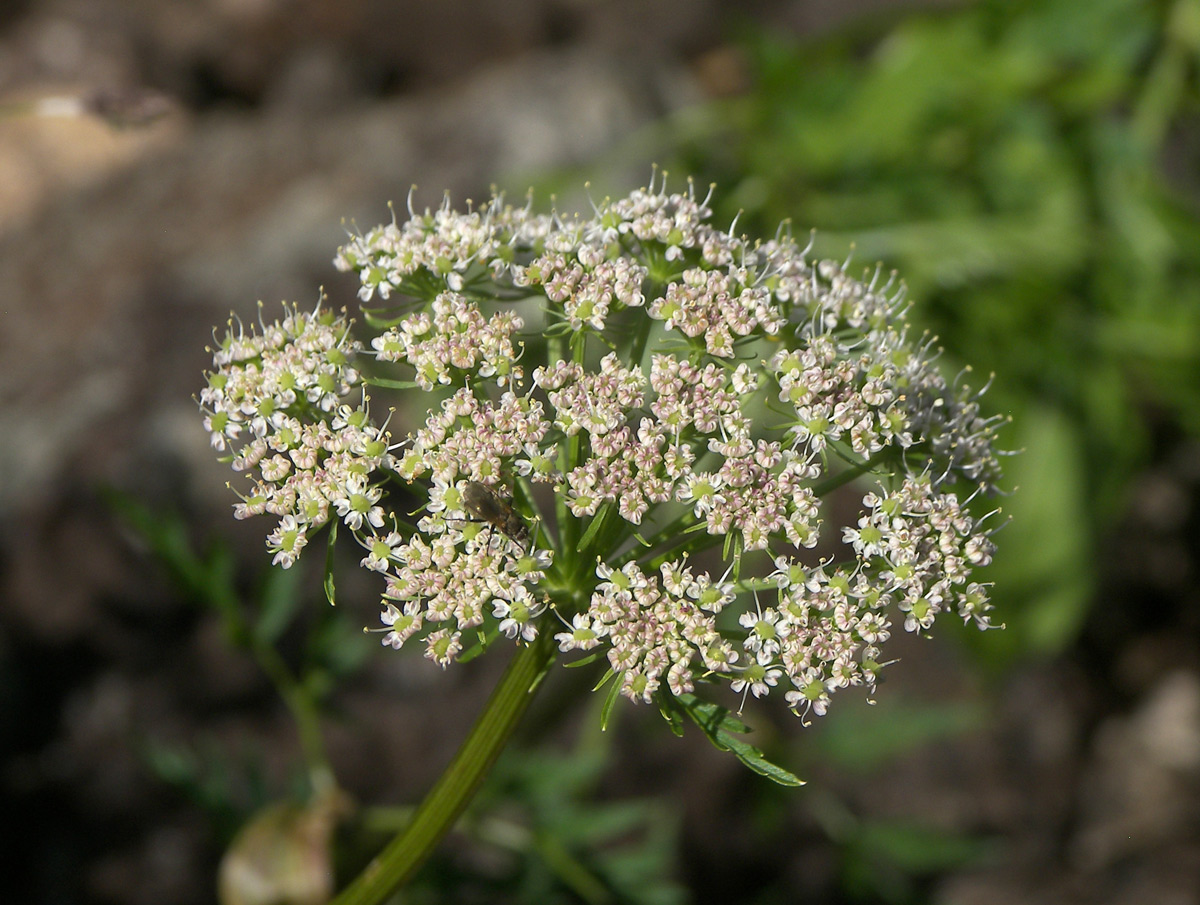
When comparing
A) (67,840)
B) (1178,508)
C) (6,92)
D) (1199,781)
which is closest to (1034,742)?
(1199,781)

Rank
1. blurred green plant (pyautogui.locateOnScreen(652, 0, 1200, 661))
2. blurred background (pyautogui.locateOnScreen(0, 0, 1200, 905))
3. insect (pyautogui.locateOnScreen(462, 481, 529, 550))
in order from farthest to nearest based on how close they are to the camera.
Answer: blurred green plant (pyautogui.locateOnScreen(652, 0, 1200, 661)) < blurred background (pyautogui.locateOnScreen(0, 0, 1200, 905)) < insect (pyautogui.locateOnScreen(462, 481, 529, 550))

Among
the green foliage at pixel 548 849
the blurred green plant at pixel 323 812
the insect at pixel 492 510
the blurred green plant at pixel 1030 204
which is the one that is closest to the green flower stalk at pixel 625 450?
the insect at pixel 492 510

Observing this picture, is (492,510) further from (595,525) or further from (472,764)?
(472,764)

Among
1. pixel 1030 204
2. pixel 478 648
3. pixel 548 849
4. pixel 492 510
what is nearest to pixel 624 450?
pixel 492 510

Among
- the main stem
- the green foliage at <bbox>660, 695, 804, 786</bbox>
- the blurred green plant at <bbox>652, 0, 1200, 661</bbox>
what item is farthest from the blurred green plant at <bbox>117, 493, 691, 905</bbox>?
the blurred green plant at <bbox>652, 0, 1200, 661</bbox>

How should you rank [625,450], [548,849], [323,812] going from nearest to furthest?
[625,450]
[323,812]
[548,849]

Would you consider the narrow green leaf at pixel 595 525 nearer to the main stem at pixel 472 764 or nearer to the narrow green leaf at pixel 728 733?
the main stem at pixel 472 764

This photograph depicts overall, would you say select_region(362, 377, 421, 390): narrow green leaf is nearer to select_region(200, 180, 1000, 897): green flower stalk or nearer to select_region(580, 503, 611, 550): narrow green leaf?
select_region(200, 180, 1000, 897): green flower stalk

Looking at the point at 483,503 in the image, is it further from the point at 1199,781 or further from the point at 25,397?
the point at 1199,781
